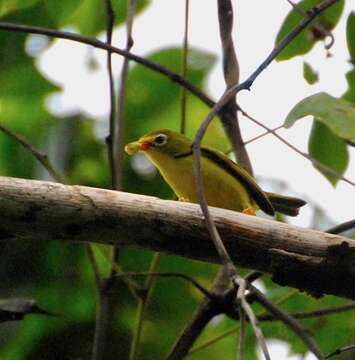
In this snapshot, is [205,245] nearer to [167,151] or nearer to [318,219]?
[167,151]

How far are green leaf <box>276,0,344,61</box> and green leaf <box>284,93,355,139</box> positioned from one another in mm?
747

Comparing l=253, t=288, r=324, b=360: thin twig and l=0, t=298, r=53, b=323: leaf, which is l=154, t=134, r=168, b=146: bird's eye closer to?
l=0, t=298, r=53, b=323: leaf

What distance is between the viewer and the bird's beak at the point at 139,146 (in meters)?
3.03

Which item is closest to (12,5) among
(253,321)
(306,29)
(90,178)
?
(306,29)

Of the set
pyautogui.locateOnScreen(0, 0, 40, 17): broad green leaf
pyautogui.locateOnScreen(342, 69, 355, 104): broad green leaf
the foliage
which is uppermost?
pyautogui.locateOnScreen(0, 0, 40, 17): broad green leaf

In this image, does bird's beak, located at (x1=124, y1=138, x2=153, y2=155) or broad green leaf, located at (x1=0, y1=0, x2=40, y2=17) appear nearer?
broad green leaf, located at (x1=0, y1=0, x2=40, y2=17)

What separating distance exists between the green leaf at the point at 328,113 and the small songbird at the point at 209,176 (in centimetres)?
96

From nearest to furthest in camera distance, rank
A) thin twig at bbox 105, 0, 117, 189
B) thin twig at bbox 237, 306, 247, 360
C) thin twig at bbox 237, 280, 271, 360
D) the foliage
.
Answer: thin twig at bbox 237, 280, 271, 360 < thin twig at bbox 237, 306, 247, 360 < thin twig at bbox 105, 0, 117, 189 < the foliage

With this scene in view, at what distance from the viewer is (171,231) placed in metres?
2.20

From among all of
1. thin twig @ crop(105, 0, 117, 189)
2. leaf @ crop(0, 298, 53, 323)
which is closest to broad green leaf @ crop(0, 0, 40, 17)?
thin twig @ crop(105, 0, 117, 189)

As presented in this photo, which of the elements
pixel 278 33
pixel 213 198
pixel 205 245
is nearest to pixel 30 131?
pixel 213 198

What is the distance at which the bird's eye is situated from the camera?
3098 mm

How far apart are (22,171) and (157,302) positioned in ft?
2.47

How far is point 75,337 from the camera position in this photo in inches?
136
